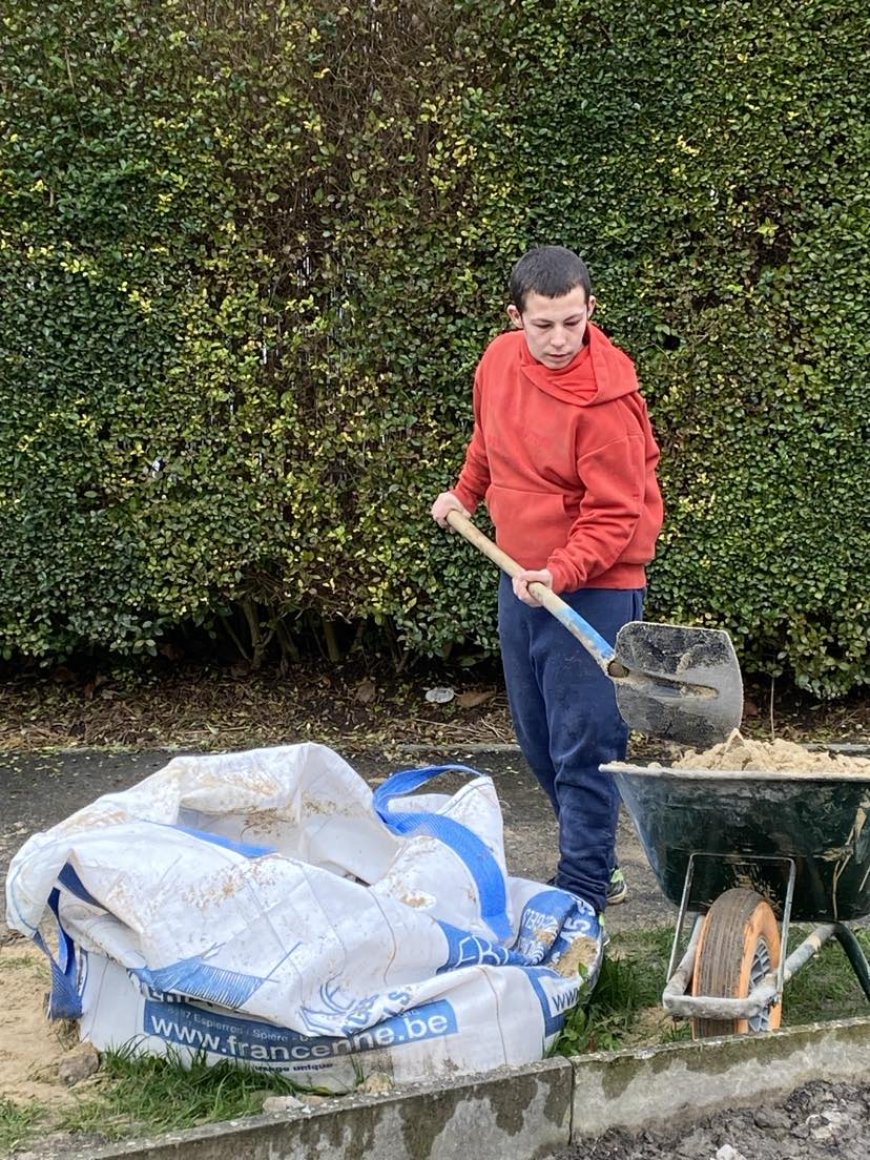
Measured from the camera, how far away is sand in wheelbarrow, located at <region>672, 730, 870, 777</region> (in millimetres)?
2748

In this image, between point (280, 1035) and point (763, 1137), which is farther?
point (280, 1035)

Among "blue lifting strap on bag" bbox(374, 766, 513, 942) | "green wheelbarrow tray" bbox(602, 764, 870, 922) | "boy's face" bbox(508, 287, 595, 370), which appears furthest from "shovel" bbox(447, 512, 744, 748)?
"boy's face" bbox(508, 287, 595, 370)

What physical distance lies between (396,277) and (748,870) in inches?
126

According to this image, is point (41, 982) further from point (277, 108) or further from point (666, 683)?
point (277, 108)

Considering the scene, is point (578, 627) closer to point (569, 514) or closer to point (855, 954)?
point (569, 514)

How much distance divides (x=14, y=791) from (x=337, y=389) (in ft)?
7.14

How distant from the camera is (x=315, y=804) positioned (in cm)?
328

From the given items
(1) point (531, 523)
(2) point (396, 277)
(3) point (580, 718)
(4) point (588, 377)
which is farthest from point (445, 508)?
(2) point (396, 277)

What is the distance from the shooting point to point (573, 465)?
329cm

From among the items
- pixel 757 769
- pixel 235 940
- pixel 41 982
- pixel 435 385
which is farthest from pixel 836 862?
pixel 435 385

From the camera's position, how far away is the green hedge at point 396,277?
15.8ft

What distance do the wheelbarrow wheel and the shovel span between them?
20.6 inches

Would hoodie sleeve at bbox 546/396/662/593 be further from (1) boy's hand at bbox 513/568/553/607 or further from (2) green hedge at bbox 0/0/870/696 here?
(2) green hedge at bbox 0/0/870/696

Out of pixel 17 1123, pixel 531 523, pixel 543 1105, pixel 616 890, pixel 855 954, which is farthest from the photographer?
pixel 616 890
